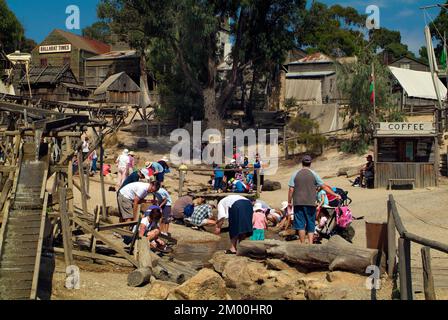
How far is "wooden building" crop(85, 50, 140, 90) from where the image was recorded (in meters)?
52.5

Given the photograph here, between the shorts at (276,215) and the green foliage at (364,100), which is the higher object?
the green foliage at (364,100)

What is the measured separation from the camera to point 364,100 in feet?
105

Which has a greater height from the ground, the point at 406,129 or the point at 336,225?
the point at 406,129

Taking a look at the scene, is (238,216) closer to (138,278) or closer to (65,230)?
(138,278)

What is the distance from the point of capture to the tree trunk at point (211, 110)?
34.0m

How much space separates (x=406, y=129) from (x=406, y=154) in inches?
44.5

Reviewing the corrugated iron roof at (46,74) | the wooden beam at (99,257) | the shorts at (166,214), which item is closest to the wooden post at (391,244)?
the wooden beam at (99,257)

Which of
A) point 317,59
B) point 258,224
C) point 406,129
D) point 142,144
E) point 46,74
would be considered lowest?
point 258,224

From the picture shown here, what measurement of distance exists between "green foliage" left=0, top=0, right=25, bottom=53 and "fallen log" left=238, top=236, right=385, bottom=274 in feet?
153

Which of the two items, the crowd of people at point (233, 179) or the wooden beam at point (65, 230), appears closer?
the wooden beam at point (65, 230)

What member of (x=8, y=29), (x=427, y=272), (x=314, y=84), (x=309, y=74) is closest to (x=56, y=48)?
(x=8, y=29)

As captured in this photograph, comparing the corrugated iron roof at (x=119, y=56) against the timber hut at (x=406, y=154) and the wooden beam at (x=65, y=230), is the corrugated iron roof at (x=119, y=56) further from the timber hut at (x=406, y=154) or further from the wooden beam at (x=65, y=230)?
the wooden beam at (x=65, y=230)

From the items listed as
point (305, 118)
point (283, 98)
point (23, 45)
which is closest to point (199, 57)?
point (305, 118)

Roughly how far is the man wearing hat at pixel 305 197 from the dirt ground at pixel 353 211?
1819mm
